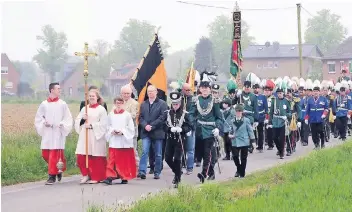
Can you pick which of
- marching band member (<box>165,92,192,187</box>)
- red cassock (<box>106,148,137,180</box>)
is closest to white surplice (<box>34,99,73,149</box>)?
red cassock (<box>106,148,137,180</box>)

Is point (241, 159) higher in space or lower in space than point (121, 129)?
lower

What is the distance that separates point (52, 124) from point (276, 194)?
190 inches

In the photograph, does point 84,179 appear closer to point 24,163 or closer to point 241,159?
point 24,163

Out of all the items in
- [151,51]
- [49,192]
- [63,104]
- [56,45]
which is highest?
[56,45]

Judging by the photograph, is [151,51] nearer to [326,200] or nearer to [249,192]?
[249,192]

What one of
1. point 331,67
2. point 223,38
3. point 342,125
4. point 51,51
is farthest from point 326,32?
point 342,125

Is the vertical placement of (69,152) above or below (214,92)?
below

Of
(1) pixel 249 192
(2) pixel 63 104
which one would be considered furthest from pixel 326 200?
(2) pixel 63 104

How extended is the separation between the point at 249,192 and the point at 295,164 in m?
2.38

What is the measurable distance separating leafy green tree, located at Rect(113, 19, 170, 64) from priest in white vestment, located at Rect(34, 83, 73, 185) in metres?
86.9

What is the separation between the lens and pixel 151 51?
1502 cm

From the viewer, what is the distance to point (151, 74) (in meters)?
14.9

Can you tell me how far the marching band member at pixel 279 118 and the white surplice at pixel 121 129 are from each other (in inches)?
233

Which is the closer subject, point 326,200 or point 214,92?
point 326,200
